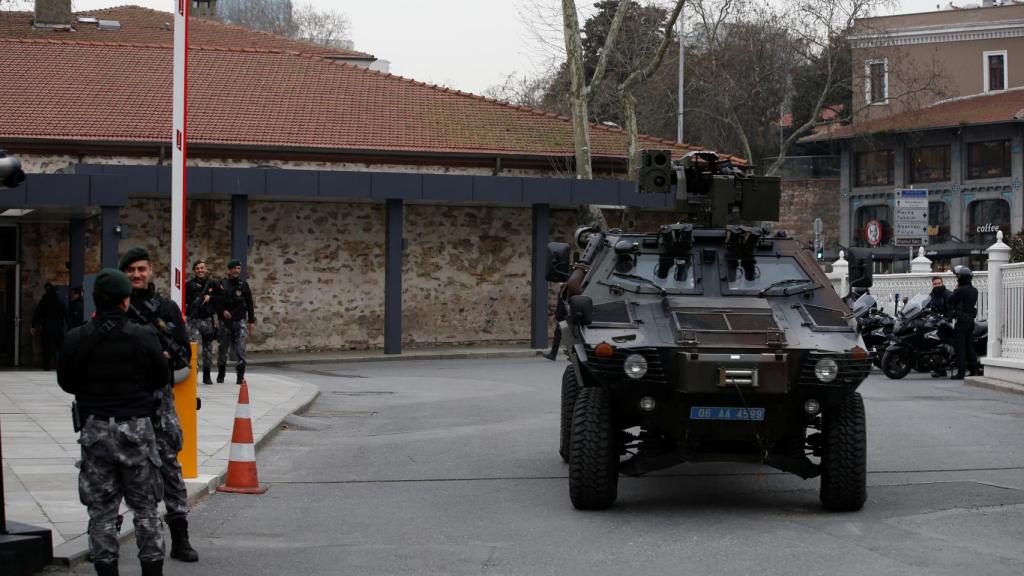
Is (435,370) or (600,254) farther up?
(600,254)

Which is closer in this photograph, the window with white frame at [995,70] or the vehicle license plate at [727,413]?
the vehicle license plate at [727,413]

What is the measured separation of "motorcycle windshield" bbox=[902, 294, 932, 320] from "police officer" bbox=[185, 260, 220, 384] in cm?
1162

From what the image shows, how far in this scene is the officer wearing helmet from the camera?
842 inches

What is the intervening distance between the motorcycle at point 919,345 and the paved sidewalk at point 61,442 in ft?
32.7

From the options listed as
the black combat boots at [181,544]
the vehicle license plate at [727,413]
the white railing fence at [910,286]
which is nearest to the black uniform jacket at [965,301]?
the white railing fence at [910,286]

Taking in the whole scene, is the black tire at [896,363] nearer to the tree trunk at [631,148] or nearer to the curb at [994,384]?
the curb at [994,384]

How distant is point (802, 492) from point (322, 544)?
159 inches

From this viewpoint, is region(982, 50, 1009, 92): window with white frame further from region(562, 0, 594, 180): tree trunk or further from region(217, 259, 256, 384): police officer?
region(217, 259, 256, 384): police officer

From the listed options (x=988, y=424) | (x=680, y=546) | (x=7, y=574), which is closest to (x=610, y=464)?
(x=680, y=546)

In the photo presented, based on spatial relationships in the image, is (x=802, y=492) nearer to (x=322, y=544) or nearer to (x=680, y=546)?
(x=680, y=546)

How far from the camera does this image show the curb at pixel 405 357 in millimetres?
27422

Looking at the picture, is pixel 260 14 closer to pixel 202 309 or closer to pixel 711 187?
pixel 202 309

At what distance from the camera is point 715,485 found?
11.0 m

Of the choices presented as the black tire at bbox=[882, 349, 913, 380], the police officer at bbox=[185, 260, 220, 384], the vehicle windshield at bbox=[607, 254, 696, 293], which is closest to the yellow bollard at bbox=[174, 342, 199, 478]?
the vehicle windshield at bbox=[607, 254, 696, 293]
